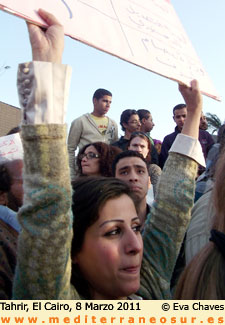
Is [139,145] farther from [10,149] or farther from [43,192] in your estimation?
[43,192]

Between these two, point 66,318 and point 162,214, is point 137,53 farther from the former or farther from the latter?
point 66,318

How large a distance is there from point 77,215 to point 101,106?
10.9 ft

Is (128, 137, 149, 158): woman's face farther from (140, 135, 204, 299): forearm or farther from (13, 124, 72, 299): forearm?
(13, 124, 72, 299): forearm

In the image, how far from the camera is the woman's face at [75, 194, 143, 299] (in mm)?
1421

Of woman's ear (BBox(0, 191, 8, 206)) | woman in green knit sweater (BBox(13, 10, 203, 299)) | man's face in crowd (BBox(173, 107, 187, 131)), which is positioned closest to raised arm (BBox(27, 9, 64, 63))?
woman in green knit sweater (BBox(13, 10, 203, 299))

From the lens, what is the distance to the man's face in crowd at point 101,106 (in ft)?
15.5

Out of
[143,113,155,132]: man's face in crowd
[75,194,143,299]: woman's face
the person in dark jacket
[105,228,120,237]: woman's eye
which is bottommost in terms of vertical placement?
[75,194,143,299]: woman's face

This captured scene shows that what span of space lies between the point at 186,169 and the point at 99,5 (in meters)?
0.79

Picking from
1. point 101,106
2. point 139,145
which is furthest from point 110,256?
point 101,106

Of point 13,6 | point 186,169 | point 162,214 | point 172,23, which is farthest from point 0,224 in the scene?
point 172,23

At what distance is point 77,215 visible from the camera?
150cm

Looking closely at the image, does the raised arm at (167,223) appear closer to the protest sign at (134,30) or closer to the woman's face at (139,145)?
the protest sign at (134,30)

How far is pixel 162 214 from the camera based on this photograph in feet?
5.81

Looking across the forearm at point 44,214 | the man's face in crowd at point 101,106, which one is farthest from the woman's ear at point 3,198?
the man's face in crowd at point 101,106
